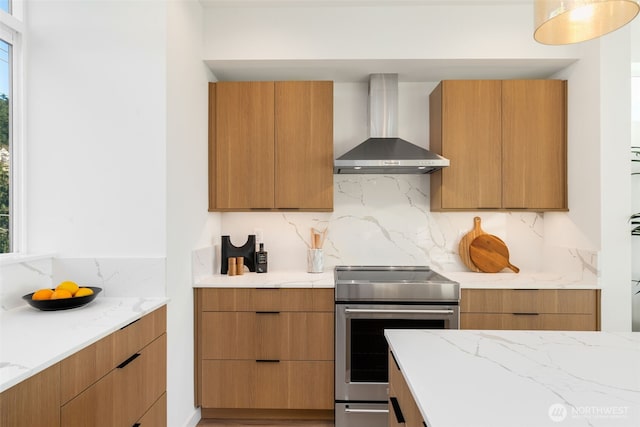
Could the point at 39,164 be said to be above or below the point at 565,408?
above

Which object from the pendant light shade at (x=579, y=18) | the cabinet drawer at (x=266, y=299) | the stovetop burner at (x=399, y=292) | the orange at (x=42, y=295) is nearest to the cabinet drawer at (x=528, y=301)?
the stovetop burner at (x=399, y=292)

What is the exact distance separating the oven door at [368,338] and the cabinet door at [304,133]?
0.90 m

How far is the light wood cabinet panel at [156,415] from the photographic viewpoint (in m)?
1.88

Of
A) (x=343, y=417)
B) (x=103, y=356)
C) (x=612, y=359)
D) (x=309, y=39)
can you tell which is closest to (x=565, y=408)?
(x=612, y=359)

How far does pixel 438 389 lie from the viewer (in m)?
1.00

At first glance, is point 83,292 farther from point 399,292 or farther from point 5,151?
point 399,292

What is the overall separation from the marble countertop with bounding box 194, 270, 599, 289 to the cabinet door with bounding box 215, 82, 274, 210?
551mm

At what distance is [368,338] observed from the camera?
2.60 m

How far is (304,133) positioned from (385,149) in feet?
1.96

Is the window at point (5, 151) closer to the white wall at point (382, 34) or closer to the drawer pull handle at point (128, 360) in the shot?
the drawer pull handle at point (128, 360)

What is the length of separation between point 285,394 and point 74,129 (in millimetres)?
2013

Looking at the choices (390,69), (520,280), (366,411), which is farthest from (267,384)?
(390,69)

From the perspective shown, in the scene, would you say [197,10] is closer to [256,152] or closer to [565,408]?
[256,152]

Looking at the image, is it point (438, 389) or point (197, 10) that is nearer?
point (438, 389)
